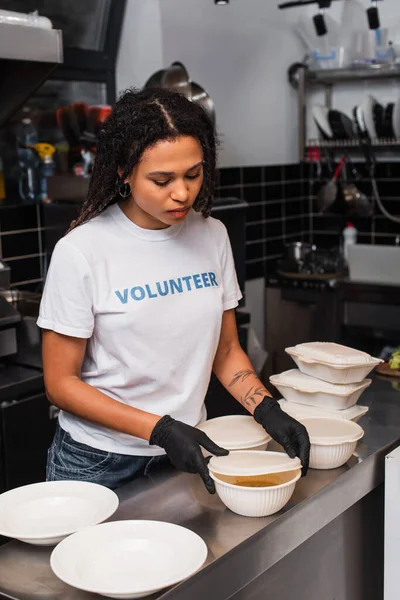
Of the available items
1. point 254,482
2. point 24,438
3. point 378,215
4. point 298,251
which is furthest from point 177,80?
point 254,482

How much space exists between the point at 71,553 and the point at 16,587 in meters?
0.09

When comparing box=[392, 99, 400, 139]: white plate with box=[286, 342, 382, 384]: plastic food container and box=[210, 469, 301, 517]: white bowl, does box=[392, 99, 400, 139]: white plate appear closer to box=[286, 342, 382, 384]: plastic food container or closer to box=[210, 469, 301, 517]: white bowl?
box=[286, 342, 382, 384]: plastic food container

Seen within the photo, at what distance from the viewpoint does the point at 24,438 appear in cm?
262

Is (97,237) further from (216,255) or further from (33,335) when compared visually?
(33,335)

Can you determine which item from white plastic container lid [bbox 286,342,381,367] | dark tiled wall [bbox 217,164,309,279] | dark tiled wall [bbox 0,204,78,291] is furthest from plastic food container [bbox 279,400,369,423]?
dark tiled wall [bbox 217,164,309,279]

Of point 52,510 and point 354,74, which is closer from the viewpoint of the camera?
point 52,510

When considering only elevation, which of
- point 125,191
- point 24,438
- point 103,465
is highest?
point 125,191

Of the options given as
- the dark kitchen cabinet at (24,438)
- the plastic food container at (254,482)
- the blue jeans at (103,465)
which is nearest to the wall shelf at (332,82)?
the dark kitchen cabinet at (24,438)

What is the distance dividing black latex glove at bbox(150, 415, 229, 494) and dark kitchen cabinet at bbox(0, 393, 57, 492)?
119 centimetres

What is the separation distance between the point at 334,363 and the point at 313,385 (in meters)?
0.08

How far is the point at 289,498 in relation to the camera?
142 centimetres

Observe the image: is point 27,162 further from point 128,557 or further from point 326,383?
point 128,557

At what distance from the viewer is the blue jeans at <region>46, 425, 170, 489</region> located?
1.73 metres

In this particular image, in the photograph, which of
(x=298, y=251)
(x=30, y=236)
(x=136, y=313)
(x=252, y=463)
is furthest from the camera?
(x=298, y=251)
